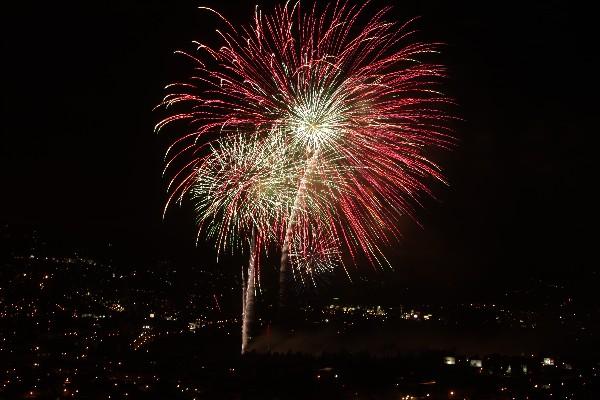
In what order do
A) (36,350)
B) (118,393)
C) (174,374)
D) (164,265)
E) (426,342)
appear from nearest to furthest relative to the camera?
1. (118,393)
2. (174,374)
3. (36,350)
4. (426,342)
5. (164,265)

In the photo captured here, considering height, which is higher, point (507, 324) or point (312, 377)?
point (507, 324)

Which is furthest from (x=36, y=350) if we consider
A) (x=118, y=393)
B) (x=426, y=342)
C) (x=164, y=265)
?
(x=164, y=265)

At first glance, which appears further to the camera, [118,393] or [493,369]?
[493,369]

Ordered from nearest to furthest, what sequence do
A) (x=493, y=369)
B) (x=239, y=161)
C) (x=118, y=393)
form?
1. (x=118, y=393)
2. (x=239, y=161)
3. (x=493, y=369)

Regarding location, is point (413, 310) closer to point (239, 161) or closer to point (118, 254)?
point (118, 254)

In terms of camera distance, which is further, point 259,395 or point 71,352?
point 71,352

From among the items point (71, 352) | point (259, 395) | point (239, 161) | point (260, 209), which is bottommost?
point (259, 395)

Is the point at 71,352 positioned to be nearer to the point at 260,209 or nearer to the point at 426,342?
the point at 260,209

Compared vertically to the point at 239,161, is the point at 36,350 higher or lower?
lower

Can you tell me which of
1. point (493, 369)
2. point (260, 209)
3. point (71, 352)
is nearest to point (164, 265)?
point (71, 352)

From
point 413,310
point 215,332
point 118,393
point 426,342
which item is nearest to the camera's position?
point 118,393
